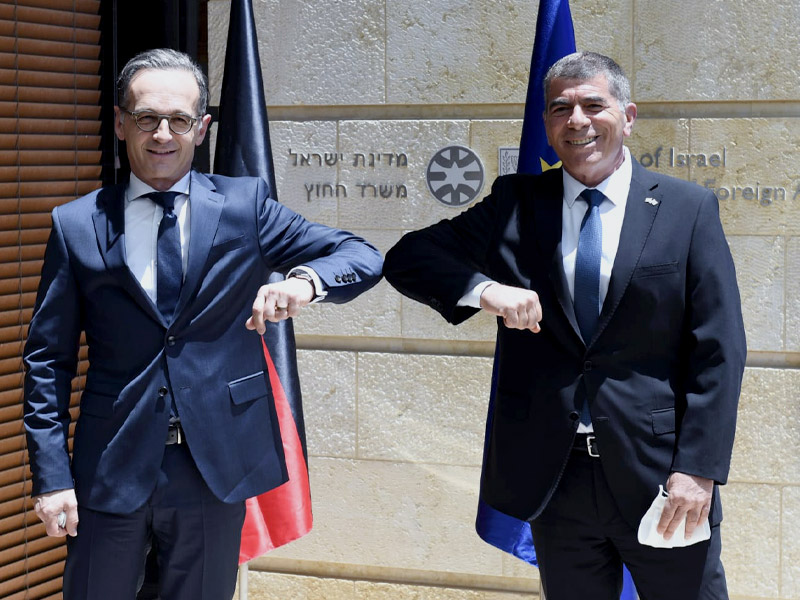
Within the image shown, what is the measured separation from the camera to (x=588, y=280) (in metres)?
2.78

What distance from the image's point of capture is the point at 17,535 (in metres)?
4.92

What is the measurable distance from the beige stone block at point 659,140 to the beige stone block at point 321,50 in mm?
1197

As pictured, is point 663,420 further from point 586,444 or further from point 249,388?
point 249,388

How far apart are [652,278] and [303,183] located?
8.73ft

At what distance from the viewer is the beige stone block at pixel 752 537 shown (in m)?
Result: 4.68

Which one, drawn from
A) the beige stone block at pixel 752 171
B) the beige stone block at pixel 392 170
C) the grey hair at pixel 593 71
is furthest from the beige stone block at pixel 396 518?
the grey hair at pixel 593 71

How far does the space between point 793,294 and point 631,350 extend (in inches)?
83.7

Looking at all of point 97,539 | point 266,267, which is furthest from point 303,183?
point 97,539

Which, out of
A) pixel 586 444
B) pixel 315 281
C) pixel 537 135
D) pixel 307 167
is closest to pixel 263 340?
pixel 307 167

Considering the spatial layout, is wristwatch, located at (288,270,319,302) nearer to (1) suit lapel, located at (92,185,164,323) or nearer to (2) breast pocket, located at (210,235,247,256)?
(2) breast pocket, located at (210,235,247,256)

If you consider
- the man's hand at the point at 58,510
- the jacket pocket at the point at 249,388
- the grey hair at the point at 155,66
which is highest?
the grey hair at the point at 155,66

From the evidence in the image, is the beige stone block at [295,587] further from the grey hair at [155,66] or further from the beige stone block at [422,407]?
the grey hair at [155,66]

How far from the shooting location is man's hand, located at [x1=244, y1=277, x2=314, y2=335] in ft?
8.65

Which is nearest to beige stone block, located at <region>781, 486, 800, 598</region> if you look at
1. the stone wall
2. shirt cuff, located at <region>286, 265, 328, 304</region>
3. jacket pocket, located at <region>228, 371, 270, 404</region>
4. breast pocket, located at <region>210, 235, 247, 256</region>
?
the stone wall
